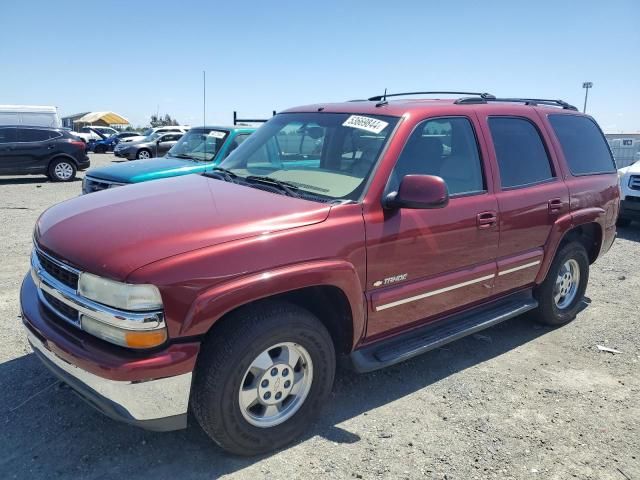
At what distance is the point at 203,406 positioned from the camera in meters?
2.54

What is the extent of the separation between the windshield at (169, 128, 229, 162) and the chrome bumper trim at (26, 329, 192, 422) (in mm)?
5697

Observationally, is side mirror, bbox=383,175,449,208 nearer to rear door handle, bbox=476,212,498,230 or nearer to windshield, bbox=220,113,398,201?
windshield, bbox=220,113,398,201

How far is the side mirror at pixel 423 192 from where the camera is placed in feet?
9.50

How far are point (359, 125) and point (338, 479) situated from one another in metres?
2.18

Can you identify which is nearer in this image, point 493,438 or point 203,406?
point 203,406

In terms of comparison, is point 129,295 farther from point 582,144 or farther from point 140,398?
point 582,144

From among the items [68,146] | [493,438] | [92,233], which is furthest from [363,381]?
[68,146]

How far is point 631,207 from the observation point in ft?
29.6

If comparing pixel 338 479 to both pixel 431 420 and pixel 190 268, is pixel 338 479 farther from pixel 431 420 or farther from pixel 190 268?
pixel 190 268

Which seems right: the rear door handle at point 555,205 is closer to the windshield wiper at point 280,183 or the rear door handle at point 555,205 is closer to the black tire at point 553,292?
the black tire at point 553,292

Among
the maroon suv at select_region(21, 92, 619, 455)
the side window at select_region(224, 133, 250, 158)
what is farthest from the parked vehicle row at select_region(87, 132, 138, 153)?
the maroon suv at select_region(21, 92, 619, 455)

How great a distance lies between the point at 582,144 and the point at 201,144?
551cm

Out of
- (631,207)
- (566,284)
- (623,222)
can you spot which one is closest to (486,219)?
(566,284)

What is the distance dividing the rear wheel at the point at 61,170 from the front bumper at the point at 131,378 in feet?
45.3
